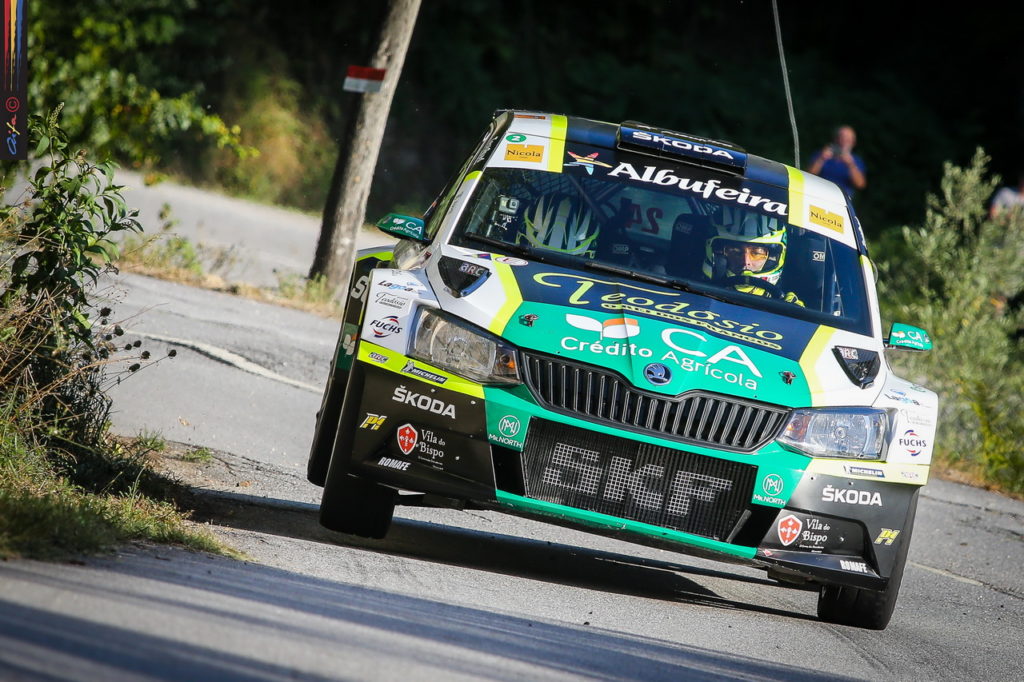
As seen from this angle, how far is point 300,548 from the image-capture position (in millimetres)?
6449

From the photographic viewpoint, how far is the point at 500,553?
7.46m

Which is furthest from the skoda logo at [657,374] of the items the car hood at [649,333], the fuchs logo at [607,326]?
the fuchs logo at [607,326]

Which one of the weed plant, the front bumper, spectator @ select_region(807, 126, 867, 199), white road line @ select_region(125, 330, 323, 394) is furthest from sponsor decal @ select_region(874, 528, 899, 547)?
spectator @ select_region(807, 126, 867, 199)

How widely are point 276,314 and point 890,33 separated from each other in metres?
22.9

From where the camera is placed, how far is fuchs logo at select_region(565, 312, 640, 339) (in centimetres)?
619

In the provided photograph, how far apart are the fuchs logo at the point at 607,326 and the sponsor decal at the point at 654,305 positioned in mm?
117

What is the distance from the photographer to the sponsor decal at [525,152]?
296 inches

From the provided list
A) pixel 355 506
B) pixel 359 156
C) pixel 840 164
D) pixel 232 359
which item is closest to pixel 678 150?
pixel 355 506

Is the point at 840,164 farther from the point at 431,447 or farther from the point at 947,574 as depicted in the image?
the point at 431,447

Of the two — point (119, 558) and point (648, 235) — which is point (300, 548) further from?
point (648, 235)

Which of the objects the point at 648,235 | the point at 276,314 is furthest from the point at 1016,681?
the point at 276,314

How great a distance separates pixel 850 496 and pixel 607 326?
125cm

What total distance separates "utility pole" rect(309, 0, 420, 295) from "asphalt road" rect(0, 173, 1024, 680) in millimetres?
4144

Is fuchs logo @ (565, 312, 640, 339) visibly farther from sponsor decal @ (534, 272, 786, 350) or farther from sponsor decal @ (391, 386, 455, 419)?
sponsor decal @ (391, 386, 455, 419)
